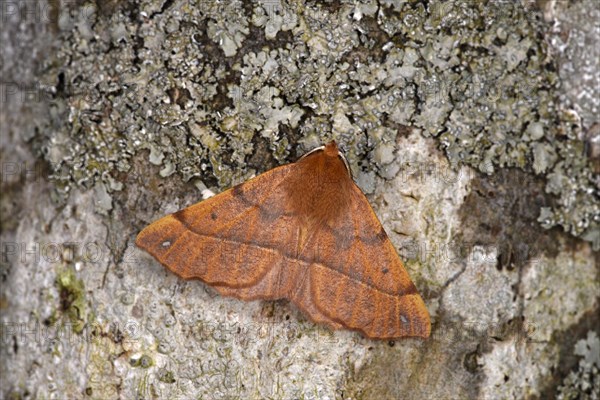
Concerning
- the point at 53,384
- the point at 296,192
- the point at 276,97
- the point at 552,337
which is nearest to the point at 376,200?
the point at 296,192

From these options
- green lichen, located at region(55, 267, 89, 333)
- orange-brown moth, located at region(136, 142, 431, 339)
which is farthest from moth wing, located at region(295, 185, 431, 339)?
green lichen, located at region(55, 267, 89, 333)

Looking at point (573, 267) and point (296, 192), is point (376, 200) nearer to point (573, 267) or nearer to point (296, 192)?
point (296, 192)

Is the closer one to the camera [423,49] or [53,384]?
[423,49]

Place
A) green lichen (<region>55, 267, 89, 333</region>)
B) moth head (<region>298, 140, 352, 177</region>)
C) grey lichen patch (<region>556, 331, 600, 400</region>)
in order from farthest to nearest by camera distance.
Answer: grey lichen patch (<region>556, 331, 600, 400</region>) → green lichen (<region>55, 267, 89, 333</region>) → moth head (<region>298, 140, 352, 177</region>)

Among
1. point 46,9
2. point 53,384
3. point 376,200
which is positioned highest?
point 46,9

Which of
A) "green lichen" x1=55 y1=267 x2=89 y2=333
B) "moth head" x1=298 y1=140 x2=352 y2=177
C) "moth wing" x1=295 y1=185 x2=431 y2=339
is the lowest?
"green lichen" x1=55 y1=267 x2=89 y2=333

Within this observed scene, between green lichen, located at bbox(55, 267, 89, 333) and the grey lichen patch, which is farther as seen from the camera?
the grey lichen patch

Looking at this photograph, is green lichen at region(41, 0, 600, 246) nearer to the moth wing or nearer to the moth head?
the moth head

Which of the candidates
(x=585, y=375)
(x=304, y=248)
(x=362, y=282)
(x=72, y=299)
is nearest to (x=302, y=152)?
(x=304, y=248)
